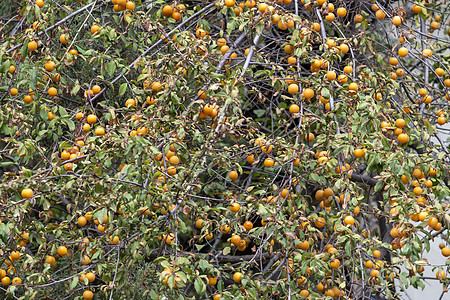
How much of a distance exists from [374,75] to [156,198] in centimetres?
113

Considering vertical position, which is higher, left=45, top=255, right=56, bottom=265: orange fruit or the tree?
the tree

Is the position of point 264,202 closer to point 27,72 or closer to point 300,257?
point 300,257

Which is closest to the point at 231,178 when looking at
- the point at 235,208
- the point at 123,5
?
the point at 235,208

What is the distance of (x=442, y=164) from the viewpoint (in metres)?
2.41

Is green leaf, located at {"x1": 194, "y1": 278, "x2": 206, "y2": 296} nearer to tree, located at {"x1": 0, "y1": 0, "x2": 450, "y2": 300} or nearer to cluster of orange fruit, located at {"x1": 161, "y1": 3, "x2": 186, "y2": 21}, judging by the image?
tree, located at {"x1": 0, "y1": 0, "x2": 450, "y2": 300}

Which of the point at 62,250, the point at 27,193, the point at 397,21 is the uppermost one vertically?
the point at 397,21

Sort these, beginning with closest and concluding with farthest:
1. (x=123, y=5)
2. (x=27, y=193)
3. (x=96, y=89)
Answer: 1. (x=27, y=193)
2. (x=123, y=5)
3. (x=96, y=89)

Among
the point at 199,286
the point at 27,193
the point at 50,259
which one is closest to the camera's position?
the point at 199,286

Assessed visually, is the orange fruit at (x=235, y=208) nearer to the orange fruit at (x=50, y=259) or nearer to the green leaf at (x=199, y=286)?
the green leaf at (x=199, y=286)

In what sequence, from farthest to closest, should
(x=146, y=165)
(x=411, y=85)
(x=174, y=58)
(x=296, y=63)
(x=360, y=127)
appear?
(x=411, y=85) < (x=296, y=63) < (x=174, y=58) < (x=360, y=127) < (x=146, y=165)

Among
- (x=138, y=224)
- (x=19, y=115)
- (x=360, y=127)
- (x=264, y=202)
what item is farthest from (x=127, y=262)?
(x=360, y=127)

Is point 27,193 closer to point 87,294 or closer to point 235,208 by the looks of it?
point 87,294

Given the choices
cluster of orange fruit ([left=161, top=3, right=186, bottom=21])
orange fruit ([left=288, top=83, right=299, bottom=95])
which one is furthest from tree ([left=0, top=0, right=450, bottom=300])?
cluster of orange fruit ([left=161, top=3, right=186, bottom=21])

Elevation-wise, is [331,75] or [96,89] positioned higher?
[331,75]
